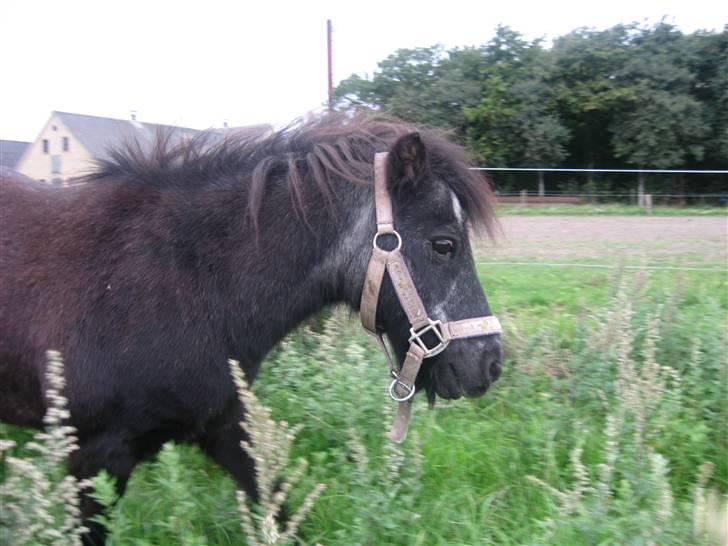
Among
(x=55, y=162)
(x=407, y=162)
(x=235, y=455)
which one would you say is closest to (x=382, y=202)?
(x=407, y=162)

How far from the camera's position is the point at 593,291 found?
26.6 feet

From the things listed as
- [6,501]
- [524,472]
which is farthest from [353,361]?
[6,501]

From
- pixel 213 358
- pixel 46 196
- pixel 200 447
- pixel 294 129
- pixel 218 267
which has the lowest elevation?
pixel 200 447

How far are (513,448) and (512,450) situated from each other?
22mm

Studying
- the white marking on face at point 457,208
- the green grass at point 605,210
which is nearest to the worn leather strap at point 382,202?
the white marking on face at point 457,208

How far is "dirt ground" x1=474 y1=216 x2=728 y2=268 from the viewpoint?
10.2 meters

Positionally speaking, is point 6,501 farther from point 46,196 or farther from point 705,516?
point 705,516

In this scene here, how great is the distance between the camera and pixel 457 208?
294 cm

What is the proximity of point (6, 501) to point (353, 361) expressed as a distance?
9.22 ft

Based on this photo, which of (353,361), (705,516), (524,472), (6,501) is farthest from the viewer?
(353,361)

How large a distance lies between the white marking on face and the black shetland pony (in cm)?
1

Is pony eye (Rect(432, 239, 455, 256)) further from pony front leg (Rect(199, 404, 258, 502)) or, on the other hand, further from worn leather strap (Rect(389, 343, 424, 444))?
pony front leg (Rect(199, 404, 258, 502))

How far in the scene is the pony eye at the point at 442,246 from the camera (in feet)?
9.35

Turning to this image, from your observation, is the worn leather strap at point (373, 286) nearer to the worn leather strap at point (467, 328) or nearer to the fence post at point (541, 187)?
the worn leather strap at point (467, 328)
